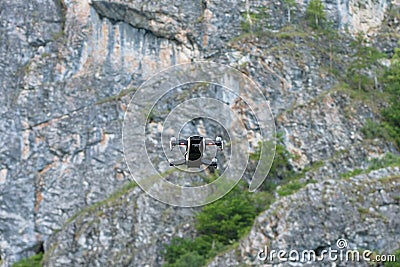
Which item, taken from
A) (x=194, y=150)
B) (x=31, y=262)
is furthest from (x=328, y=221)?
(x=194, y=150)

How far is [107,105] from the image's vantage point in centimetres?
3888

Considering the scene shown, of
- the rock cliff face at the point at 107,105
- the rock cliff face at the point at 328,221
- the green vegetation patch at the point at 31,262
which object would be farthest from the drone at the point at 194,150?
the green vegetation patch at the point at 31,262

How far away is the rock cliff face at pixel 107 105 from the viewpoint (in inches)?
1302

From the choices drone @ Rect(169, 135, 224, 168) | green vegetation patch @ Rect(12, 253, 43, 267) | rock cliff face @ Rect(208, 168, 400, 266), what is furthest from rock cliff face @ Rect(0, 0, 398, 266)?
drone @ Rect(169, 135, 224, 168)

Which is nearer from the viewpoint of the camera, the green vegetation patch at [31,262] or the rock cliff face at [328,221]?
the rock cliff face at [328,221]

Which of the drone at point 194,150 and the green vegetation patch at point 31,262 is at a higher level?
the green vegetation patch at point 31,262

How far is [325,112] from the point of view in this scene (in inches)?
1452

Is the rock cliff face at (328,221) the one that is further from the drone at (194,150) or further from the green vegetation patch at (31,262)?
the drone at (194,150)

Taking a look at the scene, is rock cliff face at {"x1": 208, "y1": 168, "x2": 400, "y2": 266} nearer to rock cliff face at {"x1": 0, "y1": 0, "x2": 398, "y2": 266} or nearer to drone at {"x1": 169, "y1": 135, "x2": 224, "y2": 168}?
rock cliff face at {"x1": 0, "y1": 0, "x2": 398, "y2": 266}

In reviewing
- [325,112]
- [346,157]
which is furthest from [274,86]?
[346,157]

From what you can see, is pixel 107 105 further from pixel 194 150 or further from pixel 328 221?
pixel 194 150

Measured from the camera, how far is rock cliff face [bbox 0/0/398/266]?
3306 centimetres

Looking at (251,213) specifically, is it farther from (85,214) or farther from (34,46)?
(34,46)

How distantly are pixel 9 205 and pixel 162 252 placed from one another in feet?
32.3
